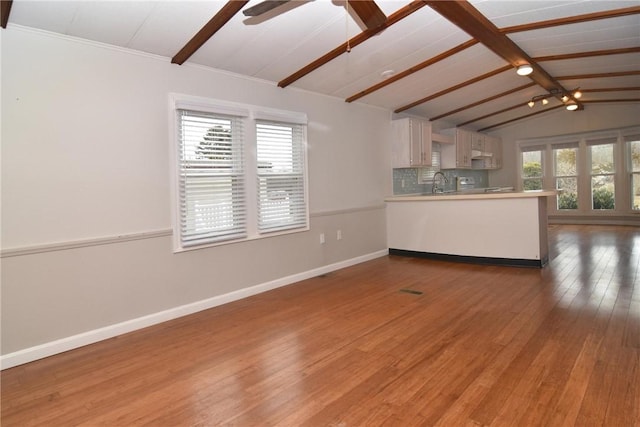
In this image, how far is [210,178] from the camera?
3561mm

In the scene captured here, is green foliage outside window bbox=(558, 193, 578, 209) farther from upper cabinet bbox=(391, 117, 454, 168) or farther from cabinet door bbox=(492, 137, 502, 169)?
upper cabinet bbox=(391, 117, 454, 168)

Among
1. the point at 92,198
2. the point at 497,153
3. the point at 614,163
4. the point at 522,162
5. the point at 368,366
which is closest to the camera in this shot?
the point at 368,366

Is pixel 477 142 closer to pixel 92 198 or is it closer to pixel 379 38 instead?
pixel 379 38

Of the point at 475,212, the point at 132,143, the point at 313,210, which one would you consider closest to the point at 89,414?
the point at 132,143

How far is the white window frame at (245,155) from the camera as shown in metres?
3.30

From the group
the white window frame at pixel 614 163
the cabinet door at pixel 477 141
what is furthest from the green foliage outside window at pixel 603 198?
the cabinet door at pixel 477 141

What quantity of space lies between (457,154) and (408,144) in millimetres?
1865

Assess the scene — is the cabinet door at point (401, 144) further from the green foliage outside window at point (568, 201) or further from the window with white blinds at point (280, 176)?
the green foliage outside window at point (568, 201)

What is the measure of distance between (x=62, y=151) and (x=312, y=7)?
7.15 ft

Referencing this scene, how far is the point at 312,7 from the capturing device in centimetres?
282

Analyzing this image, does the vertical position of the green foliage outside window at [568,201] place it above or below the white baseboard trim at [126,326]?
above

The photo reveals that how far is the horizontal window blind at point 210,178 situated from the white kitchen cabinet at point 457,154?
4.80 m

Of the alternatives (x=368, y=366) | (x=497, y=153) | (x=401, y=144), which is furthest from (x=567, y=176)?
(x=368, y=366)

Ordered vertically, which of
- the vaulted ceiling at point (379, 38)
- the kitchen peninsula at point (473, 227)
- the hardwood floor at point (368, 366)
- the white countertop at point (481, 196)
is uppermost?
the vaulted ceiling at point (379, 38)
